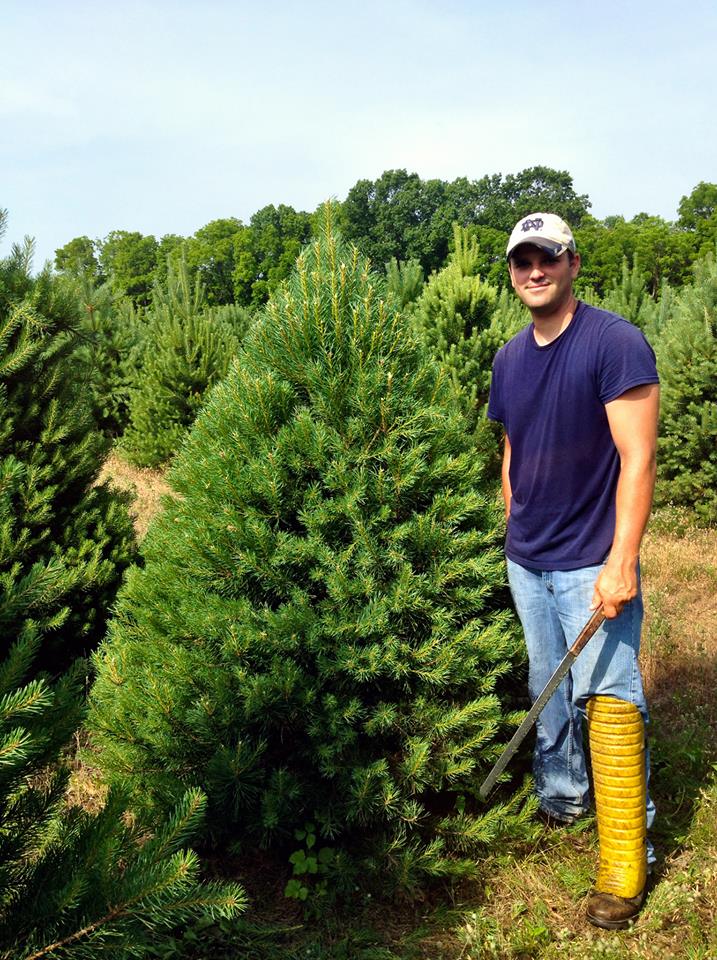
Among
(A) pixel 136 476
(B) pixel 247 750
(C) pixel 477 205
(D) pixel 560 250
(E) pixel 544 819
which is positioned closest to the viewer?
(B) pixel 247 750

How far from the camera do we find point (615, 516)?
2645 mm

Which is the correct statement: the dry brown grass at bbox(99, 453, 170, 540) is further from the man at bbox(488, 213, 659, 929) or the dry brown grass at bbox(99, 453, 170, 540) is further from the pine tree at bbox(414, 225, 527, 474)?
the man at bbox(488, 213, 659, 929)

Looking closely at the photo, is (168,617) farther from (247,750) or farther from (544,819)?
(544,819)

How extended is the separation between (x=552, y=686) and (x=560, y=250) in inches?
62.8

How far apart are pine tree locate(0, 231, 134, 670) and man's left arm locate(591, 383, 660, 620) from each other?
265cm

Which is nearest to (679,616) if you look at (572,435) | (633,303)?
(572,435)

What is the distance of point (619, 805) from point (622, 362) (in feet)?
5.30

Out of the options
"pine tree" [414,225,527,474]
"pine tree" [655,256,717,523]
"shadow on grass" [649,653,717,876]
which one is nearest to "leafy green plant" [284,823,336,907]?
"shadow on grass" [649,653,717,876]

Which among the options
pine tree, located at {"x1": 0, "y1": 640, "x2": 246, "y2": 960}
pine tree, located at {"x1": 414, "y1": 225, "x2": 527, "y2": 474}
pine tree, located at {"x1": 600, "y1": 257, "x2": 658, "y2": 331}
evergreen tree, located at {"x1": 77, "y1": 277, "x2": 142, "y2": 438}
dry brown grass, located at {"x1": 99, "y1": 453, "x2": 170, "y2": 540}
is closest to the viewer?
pine tree, located at {"x1": 0, "y1": 640, "x2": 246, "y2": 960}

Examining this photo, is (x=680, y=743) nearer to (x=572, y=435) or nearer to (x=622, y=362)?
(x=572, y=435)

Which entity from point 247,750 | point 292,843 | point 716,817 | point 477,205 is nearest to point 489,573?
point 247,750

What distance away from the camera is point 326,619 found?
2.54 m

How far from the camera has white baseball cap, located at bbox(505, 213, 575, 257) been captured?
2.62 metres

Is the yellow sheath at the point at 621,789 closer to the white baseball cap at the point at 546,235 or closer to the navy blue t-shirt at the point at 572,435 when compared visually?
the navy blue t-shirt at the point at 572,435
